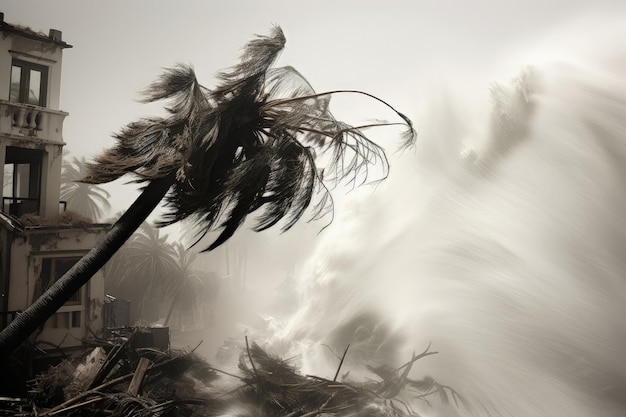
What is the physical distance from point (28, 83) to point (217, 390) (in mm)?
3149

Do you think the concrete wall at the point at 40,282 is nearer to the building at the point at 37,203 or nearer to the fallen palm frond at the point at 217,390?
the building at the point at 37,203

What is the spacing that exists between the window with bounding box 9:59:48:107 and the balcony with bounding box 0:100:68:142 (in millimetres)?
111

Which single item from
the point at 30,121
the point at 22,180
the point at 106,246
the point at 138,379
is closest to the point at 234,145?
the point at 106,246

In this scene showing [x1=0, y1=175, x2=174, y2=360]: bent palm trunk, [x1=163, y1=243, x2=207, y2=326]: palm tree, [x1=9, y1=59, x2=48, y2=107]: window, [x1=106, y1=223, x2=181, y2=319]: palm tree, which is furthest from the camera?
[x1=106, y1=223, x2=181, y2=319]: palm tree

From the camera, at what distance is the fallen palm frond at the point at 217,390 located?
11.3ft

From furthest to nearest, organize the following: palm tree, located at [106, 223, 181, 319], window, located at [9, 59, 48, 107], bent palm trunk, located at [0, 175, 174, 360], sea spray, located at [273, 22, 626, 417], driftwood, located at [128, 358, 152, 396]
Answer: palm tree, located at [106, 223, 181, 319]
window, located at [9, 59, 48, 107]
sea spray, located at [273, 22, 626, 417]
driftwood, located at [128, 358, 152, 396]
bent palm trunk, located at [0, 175, 174, 360]

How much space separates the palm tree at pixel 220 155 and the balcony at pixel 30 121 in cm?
249

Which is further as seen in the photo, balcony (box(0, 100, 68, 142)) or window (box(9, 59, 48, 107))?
window (box(9, 59, 48, 107))

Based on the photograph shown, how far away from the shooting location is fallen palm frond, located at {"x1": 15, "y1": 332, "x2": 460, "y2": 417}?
11.3 ft

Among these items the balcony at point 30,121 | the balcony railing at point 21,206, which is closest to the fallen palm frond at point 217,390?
the balcony railing at point 21,206

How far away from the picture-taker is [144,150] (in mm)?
2521

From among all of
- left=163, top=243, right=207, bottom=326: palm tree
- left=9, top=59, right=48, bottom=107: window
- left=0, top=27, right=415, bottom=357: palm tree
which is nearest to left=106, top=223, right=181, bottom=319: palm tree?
left=163, top=243, right=207, bottom=326: palm tree

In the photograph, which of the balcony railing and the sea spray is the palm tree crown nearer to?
the sea spray

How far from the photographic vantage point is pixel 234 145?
2.50m
